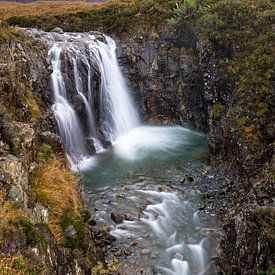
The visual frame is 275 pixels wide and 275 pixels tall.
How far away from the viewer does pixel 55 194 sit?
8.70m

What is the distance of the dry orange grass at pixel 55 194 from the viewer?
26.9 ft

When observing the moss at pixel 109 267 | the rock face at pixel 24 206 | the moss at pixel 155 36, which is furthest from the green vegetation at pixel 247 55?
the rock face at pixel 24 206

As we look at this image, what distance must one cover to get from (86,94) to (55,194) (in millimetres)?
13737

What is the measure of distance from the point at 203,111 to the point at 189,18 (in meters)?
6.78

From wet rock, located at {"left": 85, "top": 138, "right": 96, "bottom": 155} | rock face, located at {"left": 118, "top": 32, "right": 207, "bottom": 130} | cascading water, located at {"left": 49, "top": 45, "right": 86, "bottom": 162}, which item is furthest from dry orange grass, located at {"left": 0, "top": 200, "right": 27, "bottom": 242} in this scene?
rock face, located at {"left": 118, "top": 32, "right": 207, "bottom": 130}

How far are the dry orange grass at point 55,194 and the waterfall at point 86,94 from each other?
885cm

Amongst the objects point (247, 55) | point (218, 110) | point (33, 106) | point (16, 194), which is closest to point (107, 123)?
point (218, 110)

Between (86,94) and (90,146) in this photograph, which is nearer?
(90,146)

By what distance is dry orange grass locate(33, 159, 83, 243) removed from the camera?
8199mm

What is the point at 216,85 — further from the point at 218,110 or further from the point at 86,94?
the point at 86,94

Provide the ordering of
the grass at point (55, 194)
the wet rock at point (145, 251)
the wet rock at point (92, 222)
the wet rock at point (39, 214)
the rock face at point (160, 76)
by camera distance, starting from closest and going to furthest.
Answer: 1. the wet rock at point (39, 214)
2. the grass at point (55, 194)
3. the wet rock at point (145, 251)
4. the wet rock at point (92, 222)
5. the rock face at point (160, 76)

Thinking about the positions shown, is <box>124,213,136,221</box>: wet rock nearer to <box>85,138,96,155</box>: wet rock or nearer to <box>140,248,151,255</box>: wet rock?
<box>140,248,151,255</box>: wet rock

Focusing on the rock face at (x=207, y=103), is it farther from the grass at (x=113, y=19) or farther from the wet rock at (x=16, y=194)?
the wet rock at (x=16, y=194)

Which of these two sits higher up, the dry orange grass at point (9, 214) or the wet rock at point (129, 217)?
the dry orange grass at point (9, 214)
